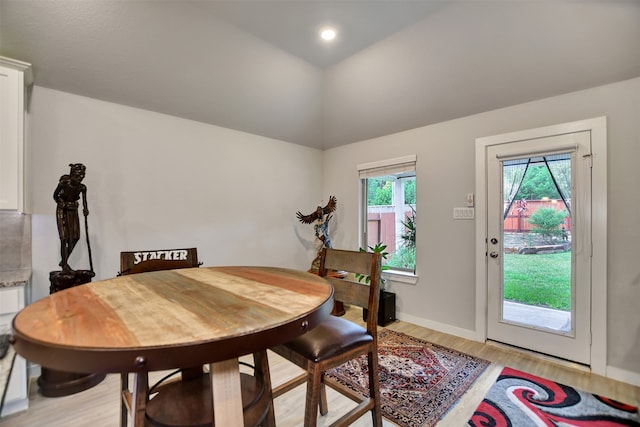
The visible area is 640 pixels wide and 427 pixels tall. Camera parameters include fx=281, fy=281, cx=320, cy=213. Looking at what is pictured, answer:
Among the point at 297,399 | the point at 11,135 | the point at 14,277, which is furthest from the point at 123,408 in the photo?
the point at 11,135

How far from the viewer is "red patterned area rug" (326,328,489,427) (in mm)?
1834

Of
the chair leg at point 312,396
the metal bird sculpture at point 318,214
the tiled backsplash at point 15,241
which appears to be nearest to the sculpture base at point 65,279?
the tiled backsplash at point 15,241

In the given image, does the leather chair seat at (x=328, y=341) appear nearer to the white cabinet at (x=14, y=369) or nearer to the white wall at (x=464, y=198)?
the white cabinet at (x=14, y=369)

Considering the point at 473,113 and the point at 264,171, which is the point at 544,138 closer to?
the point at 473,113

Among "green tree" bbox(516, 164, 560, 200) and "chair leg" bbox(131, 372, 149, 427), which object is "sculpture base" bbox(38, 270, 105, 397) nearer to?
"chair leg" bbox(131, 372, 149, 427)

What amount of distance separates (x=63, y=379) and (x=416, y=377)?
2617 mm

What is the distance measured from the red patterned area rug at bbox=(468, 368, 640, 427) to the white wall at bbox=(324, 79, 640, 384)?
0.54 metres

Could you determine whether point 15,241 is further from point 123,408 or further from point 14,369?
point 123,408

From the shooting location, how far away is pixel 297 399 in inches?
77.6

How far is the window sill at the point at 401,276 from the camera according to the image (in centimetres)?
341

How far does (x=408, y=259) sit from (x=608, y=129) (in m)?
2.21

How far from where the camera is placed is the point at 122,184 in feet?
8.79

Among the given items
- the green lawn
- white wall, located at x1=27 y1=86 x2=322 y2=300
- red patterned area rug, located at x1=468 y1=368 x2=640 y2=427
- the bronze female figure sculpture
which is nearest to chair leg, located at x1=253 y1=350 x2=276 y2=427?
red patterned area rug, located at x1=468 y1=368 x2=640 y2=427

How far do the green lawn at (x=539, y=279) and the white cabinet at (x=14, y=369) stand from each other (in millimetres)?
3870
